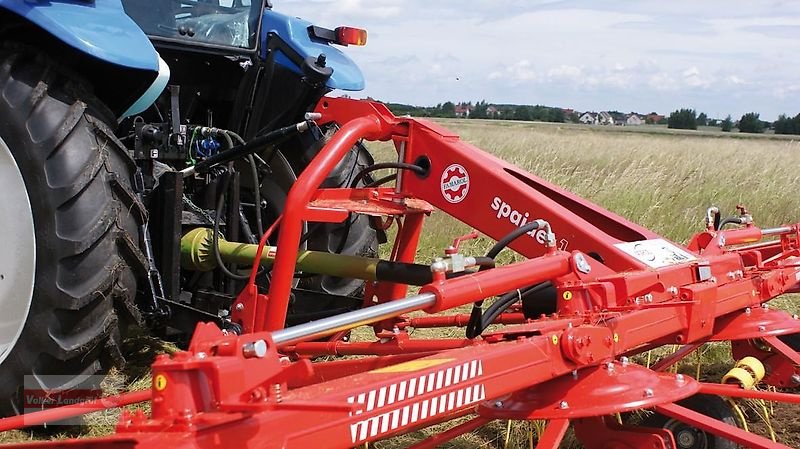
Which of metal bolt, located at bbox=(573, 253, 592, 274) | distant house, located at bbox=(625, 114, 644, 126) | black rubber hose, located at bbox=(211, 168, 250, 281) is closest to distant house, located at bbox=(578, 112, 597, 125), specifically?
distant house, located at bbox=(625, 114, 644, 126)

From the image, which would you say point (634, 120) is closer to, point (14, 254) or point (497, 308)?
point (497, 308)

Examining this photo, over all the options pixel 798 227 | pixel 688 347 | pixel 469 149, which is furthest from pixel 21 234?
pixel 798 227

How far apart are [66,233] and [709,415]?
210 cm

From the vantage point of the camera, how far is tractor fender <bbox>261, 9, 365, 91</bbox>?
13.3 feet

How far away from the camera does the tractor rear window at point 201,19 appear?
385 centimetres

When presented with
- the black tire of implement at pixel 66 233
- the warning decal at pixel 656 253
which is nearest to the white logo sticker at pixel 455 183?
the warning decal at pixel 656 253

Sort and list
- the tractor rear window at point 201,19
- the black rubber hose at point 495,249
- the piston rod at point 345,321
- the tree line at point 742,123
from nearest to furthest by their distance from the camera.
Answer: the piston rod at point 345,321 → the black rubber hose at point 495,249 → the tractor rear window at point 201,19 → the tree line at point 742,123

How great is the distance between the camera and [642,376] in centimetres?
231

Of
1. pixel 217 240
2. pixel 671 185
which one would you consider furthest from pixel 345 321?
pixel 671 185

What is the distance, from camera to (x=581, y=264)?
96.0 inches

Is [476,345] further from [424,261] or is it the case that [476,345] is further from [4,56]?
[424,261]

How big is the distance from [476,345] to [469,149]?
1.01 meters

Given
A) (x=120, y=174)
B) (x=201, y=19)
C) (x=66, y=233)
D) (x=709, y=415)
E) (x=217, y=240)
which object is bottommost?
(x=709, y=415)

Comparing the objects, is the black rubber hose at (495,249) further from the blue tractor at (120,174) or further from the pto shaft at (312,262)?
the blue tractor at (120,174)
